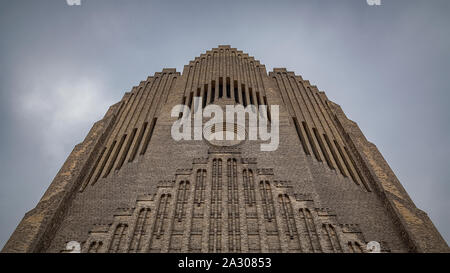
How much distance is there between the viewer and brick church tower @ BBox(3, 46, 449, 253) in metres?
11.2

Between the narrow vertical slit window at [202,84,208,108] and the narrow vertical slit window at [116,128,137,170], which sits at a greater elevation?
the narrow vertical slit window at [202,84,208,108]

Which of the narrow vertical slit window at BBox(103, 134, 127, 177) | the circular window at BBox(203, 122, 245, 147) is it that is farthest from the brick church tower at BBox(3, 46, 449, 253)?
the circular window at BBox(203, 122, 245, 147)

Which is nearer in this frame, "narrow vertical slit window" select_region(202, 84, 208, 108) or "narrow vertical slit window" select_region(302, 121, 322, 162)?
"narrow vertical slit window" select_region(302, 121, 322, 162)

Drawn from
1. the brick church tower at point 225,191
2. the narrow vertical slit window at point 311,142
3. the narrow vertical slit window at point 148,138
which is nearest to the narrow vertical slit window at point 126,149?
the brick church tower at point 225,191

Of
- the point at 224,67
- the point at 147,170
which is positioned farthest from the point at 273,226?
the point at 224,67

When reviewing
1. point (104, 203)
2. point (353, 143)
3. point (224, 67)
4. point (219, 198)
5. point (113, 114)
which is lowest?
point (219, 198)

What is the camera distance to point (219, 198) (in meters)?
12.6

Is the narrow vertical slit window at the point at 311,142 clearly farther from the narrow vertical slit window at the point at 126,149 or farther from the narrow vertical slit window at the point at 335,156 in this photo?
the narrow vertical slit window at the point at 126,149

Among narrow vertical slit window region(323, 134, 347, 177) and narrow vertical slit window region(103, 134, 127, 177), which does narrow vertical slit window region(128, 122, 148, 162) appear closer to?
narrow vertical slit window region(103, 134, 127, 177)

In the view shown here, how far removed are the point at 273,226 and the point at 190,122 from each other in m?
9.53

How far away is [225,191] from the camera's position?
41.7 ft

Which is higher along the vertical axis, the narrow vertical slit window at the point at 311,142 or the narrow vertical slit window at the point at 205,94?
the narrow vertical slit window at the point at 205,94

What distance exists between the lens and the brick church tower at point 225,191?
11.2 meters
